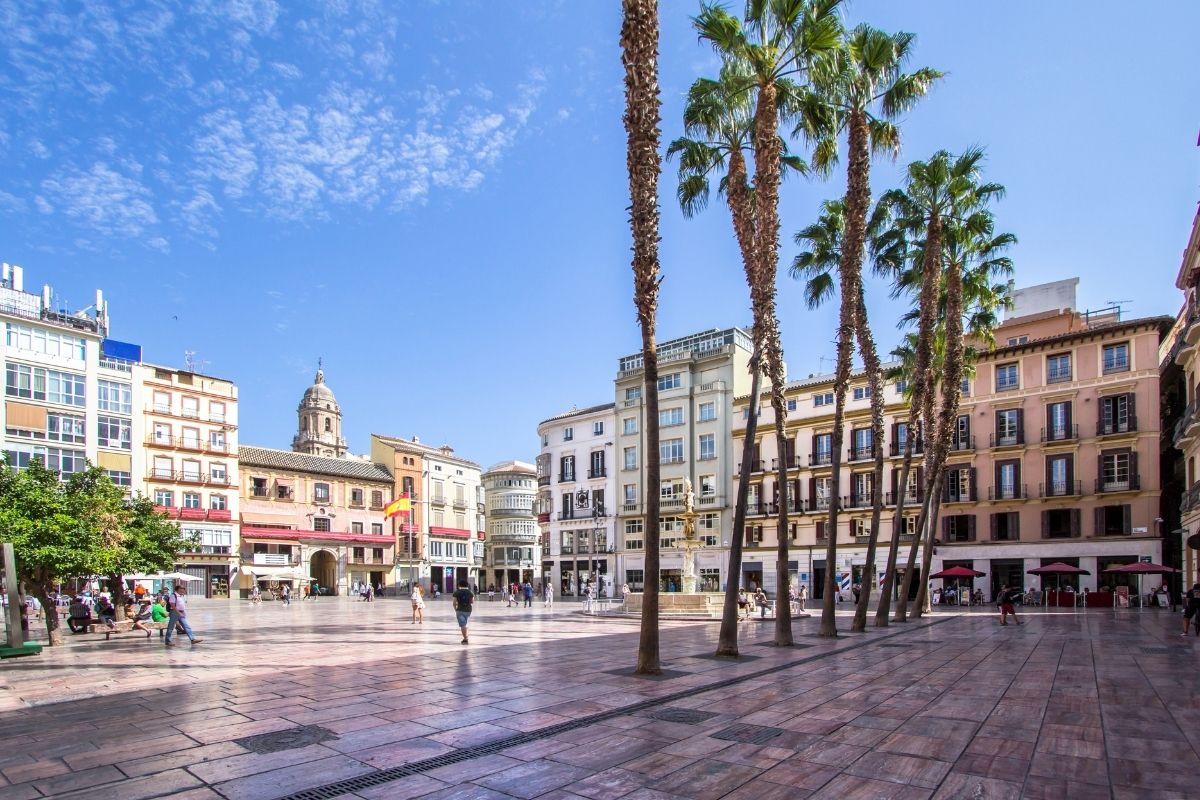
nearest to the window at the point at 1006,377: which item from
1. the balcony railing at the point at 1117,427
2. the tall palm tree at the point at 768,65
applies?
the balcony railing at the point at 1117,427

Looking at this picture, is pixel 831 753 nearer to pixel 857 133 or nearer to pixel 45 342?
pixel 857 133

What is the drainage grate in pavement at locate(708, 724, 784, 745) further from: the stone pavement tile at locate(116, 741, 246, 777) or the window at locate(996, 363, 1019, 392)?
the window at locate(996, 363, 1019, 392)

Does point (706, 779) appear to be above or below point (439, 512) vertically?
above

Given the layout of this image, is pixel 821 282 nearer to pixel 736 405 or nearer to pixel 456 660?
pixel 456 660

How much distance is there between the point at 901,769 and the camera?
812cm

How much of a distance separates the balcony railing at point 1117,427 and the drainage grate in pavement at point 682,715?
142 feet

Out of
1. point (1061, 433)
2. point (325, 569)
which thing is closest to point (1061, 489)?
point (1061, 433)

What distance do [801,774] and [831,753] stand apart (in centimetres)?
102

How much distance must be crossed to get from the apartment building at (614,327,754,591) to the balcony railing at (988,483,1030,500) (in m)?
18.8

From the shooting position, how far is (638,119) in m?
14.8

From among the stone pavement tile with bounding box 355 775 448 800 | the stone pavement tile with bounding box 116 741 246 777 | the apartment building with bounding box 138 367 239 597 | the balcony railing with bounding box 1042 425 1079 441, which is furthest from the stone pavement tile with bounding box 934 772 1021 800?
the apartment building with bounding box 138 367 239 597

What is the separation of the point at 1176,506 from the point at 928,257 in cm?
2966

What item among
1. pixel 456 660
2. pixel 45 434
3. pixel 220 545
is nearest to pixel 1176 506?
pixel 456 660

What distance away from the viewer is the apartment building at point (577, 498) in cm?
6838
